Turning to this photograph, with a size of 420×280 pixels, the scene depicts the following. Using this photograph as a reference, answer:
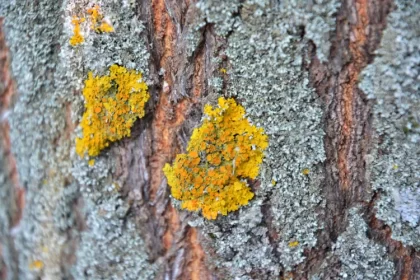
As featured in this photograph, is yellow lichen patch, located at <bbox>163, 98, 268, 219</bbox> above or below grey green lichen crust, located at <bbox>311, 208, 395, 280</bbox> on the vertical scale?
above

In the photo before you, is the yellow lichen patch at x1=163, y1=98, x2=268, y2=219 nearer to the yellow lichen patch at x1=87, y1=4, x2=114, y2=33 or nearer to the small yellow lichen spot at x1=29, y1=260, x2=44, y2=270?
the yellow lichen patch at x1=87, y1=4, x2=114, y2=33

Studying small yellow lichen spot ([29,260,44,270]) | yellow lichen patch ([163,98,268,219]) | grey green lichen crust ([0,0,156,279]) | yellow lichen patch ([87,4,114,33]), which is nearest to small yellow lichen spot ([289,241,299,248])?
yellow lichen patch ([163,98,268,219])

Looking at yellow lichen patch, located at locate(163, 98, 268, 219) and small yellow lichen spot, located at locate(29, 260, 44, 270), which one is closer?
yellow lichen patch, located at locate(163, 98, 268, 219)

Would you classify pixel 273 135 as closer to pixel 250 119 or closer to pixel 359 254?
pixel 250 119

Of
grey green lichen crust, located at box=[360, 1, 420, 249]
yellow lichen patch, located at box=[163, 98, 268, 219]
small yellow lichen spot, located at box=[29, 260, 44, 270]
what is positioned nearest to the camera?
grey green lichen crust, located at box=[360, 1, 420, 249]

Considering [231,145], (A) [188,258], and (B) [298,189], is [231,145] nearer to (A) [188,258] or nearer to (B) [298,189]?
(B) [298,189]

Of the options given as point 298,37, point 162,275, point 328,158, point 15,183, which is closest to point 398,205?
point 328,158

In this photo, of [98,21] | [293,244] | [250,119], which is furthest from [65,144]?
[293,244]
